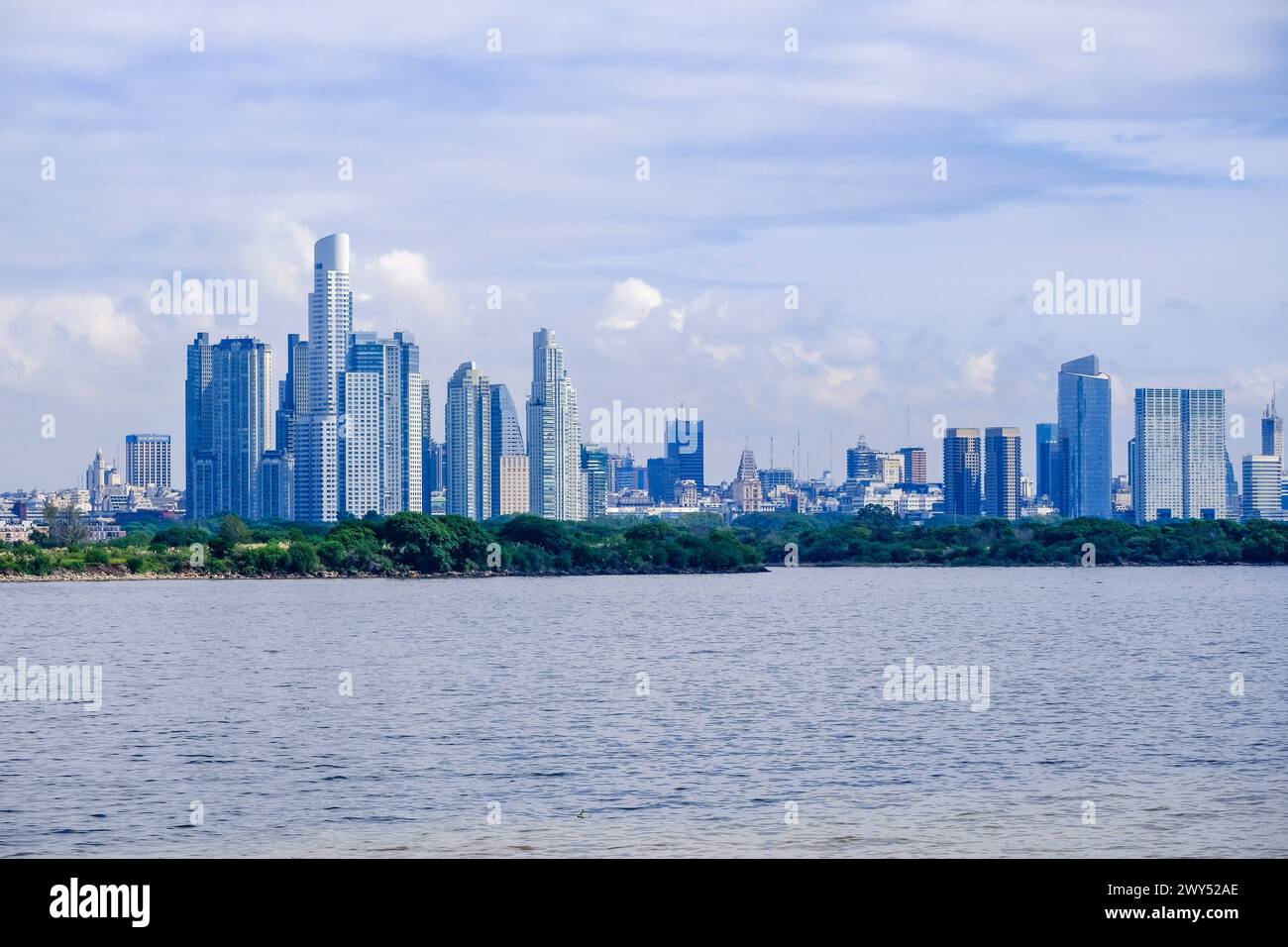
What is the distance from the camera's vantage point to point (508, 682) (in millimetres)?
60875

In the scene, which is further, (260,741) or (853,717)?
(853,717)

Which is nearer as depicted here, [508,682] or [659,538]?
[508,682]

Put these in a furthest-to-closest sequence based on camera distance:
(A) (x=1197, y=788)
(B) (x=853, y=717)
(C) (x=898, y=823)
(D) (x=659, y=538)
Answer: (D) (x=659, y=538), (B) (x=853, y=717), (A) (x=1197, y=788), (C) (x=898, y=823)

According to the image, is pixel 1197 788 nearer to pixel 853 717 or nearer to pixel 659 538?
pixel 853 717

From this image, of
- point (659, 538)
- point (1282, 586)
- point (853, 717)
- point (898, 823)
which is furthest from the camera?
point (659, 538)

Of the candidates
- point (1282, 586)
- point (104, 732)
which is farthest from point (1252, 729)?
point (1282, 586)

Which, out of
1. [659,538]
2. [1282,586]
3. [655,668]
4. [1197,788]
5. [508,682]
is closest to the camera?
[1197,788]

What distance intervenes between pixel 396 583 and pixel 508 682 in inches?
3939
